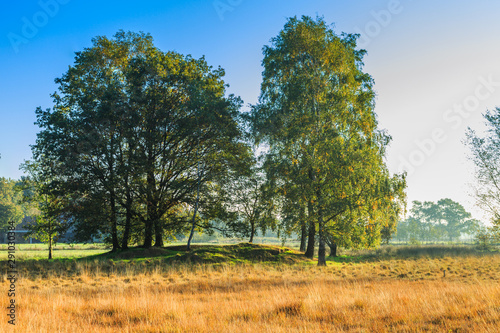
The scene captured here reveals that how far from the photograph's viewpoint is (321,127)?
76.6 ft

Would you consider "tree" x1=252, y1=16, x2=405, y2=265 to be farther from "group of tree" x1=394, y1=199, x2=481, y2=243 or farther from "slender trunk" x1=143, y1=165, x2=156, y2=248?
"group of tree" x1=394, y1=199, x2=481, y2=243

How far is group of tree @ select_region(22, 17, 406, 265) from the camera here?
22.0m

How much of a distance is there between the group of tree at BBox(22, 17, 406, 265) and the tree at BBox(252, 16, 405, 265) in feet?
0.30

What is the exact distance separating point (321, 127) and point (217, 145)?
906 centimetres

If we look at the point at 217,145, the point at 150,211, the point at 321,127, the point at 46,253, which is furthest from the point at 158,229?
the point at 46,253

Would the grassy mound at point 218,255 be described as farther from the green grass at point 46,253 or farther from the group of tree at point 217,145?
the green grass at point 46,253

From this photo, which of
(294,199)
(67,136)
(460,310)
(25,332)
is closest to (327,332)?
(460,310)

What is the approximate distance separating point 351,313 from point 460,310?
251 centimetres

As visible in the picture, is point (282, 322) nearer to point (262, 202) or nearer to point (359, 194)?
point (359, 194)

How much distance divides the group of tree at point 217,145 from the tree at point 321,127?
0.30 feet

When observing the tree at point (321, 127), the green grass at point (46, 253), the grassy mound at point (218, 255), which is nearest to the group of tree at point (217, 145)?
the tree at point (321, 127)

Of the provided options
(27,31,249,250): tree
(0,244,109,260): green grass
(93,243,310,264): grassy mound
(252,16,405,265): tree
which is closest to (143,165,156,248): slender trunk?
(27,31,249,250): tree

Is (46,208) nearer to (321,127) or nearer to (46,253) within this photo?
(46,253)

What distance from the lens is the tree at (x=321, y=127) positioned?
69.9 ft
